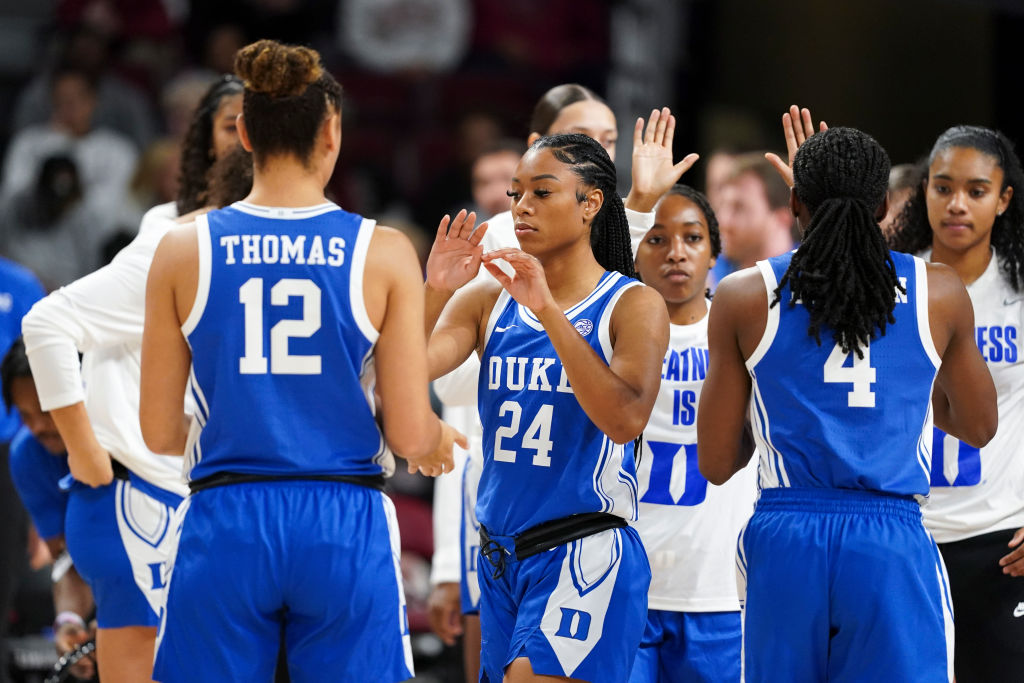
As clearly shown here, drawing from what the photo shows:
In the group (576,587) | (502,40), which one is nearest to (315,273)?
(576,587)

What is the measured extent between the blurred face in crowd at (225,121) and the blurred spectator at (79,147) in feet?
19.1

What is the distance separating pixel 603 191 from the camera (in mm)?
4004

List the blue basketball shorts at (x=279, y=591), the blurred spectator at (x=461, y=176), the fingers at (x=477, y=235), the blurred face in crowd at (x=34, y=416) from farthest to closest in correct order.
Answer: the blurred spectator at (x=461, y=176), the blurred face in crowd at (x=34, y=416), the fingers at (x=477, y=235), the blue basketball shorts at (x=279, y=591)

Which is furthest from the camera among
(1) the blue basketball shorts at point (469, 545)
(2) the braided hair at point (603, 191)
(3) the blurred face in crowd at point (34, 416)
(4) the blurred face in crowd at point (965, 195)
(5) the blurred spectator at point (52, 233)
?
(5) the blurred spectator at point (52, 233)

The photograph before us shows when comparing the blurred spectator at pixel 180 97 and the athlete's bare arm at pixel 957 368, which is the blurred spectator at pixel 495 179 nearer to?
the athlete's bare arm at pixel 957 368

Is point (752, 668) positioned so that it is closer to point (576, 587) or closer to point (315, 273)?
point (576, 587)

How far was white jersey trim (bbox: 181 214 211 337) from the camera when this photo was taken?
10.6 ft

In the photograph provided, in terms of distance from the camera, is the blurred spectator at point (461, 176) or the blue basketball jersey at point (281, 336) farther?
the blurred spectator at point (461, 176)

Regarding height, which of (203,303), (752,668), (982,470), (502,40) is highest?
(502,40)

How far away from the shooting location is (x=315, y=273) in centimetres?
322

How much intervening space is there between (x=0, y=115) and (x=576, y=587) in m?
9.55

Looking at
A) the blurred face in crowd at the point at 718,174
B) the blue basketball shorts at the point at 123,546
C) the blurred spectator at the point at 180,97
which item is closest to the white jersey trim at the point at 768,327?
the blue basketball shorts at the point at 123,546

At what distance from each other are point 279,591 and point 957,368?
1856 mm

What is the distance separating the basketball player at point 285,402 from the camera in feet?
10.6
